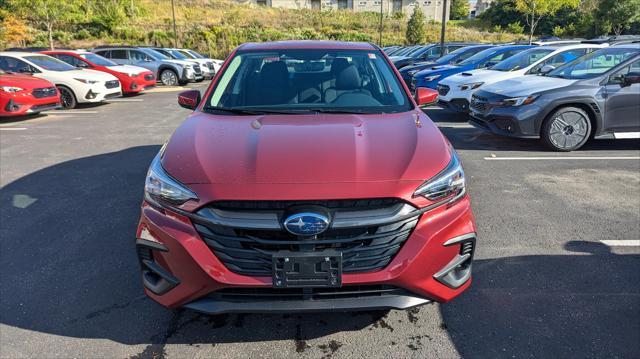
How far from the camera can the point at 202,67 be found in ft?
65.7

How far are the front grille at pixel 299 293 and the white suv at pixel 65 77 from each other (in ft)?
38.6

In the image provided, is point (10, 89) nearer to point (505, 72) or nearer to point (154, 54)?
point (154, 54)

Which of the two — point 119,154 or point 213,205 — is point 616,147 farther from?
point 119,154

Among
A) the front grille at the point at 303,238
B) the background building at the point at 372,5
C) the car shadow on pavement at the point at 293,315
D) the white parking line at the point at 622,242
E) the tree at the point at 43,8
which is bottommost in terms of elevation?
the car shadow on pavement at the point at 293,315

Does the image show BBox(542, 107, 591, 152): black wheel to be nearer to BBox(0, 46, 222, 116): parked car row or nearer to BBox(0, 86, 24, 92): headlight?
BBox(0, 46, 222, 116): parked car row

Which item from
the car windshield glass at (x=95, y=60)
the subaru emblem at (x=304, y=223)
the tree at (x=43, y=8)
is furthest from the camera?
the tree at (x=43, y=8)

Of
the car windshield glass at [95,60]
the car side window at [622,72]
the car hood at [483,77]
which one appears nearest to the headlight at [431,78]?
the car hood at [483,77]

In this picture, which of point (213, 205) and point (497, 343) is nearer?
point (213, 205)

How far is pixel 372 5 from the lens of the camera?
74.8 m

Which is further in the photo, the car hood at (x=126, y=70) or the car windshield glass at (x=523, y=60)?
the car hood at (x=126, y=70)

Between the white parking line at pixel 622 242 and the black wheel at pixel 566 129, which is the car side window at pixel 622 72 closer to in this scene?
the black wheel at pixel 566 129

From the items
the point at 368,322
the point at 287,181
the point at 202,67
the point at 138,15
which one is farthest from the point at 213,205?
the point at 138,15

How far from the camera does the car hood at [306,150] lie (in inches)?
91.8

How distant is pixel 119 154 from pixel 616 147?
312 inches
